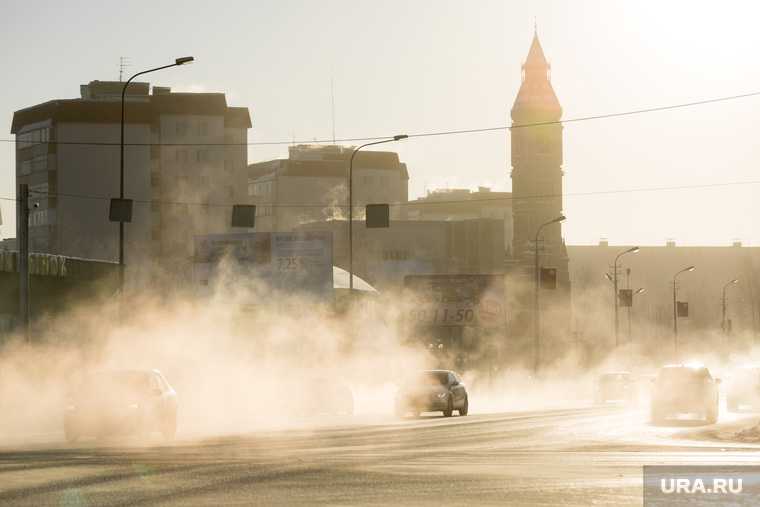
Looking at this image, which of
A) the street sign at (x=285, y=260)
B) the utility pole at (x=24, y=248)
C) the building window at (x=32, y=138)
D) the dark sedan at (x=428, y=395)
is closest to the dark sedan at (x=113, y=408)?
the utility pole at (x=24, y=248)

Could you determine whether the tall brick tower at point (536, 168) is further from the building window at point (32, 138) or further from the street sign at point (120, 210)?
the street sign at point (120, 210)

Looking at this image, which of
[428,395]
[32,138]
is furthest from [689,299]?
[428,395]

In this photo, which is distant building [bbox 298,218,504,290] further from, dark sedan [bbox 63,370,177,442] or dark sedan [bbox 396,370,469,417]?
dark sedan [bbox 63,370,177,442]

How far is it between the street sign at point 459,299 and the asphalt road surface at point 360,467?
5485 centimetres

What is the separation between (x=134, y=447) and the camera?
23531 mm

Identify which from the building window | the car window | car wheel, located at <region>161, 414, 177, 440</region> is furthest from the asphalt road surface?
the building window

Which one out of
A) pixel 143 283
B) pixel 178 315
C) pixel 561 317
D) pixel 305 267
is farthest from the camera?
pixel 561 317

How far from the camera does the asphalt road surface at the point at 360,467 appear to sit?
47.9 ft

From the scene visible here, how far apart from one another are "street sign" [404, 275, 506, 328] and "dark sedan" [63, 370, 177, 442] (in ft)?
189

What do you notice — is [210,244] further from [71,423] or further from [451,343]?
[71,423]

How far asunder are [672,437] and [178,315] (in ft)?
136

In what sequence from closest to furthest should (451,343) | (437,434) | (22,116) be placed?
(437,434)
(451,343)
(22,116)

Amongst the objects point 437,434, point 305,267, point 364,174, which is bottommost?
point 437,434

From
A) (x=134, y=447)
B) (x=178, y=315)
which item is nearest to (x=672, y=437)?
(x=134, y=447)
